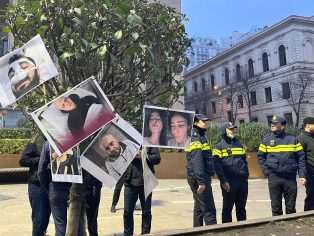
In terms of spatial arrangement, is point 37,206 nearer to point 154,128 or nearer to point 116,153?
point 116,153

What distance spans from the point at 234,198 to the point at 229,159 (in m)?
0.64

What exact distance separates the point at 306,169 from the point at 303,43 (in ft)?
144

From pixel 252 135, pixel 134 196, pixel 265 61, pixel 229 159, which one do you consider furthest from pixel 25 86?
pixel 265 61

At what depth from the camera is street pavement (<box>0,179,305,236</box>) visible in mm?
6211

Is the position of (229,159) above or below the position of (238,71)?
below

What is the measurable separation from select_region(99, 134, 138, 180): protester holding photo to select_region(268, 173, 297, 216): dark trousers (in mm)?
3000

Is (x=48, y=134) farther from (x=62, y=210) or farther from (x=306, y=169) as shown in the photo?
(x=306, y=169)

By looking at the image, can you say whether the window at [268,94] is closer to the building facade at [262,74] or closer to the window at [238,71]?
the building facade at [262,74]

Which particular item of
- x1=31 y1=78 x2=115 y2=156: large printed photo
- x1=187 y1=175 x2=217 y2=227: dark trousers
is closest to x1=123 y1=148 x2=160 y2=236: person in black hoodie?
x1=187 y1=175 x2=217 y2=227: dark trousers

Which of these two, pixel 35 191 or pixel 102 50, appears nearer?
pixel 102 50

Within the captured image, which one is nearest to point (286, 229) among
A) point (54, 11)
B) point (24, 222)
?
point (54, 11)

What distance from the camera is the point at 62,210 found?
4.06 m

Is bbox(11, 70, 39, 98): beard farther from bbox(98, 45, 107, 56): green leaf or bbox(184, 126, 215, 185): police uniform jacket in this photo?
bbox(184, 126, 215, 185): police uniform jacket

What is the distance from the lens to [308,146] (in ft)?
19.9
